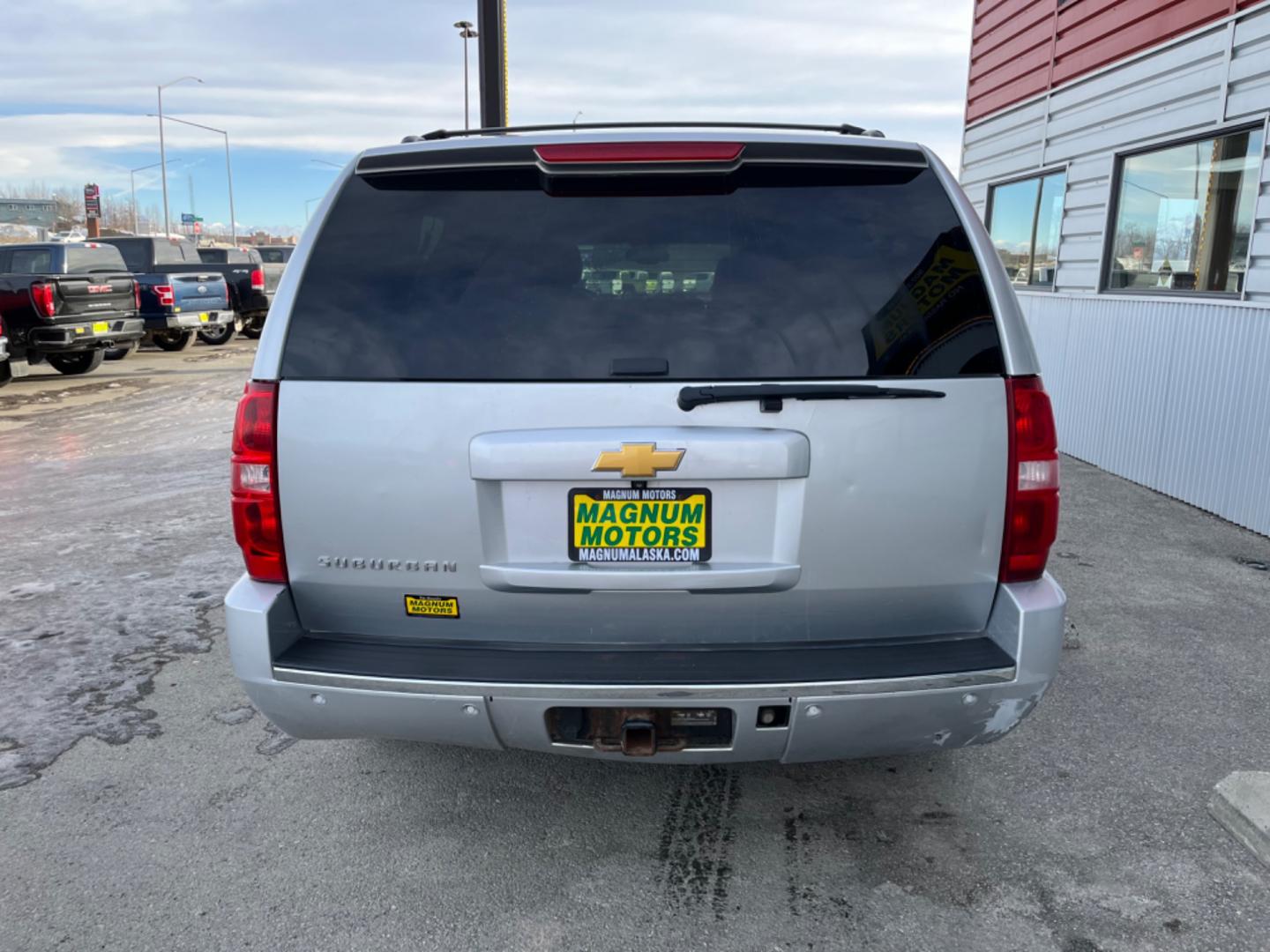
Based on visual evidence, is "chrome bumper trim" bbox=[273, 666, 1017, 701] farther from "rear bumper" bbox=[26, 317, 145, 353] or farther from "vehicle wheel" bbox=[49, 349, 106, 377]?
"vehicle wheel" bbox=[49, 349, 106, 377]

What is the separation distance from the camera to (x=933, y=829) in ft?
10.2

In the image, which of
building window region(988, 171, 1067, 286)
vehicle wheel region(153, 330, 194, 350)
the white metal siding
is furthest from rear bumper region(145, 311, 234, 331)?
the white metal siding

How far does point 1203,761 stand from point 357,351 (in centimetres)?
323

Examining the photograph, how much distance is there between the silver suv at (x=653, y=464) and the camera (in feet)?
8.16

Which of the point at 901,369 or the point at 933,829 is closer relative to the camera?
the point at 901,369

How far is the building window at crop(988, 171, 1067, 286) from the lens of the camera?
10.3 meters

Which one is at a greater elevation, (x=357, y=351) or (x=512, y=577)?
(x=357, y=351)

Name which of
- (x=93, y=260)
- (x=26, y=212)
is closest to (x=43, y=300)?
(x=93, y=260)

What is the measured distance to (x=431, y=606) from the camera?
2641 millimetres

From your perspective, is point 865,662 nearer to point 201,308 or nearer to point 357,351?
point 357,351

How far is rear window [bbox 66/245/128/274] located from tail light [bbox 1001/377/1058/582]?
15.8 m

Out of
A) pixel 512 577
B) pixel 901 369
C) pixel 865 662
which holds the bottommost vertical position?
pixel 865 662

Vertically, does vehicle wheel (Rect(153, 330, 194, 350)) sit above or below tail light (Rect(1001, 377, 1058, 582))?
below

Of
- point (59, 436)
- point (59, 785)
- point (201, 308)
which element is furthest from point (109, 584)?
point (201, 308)
